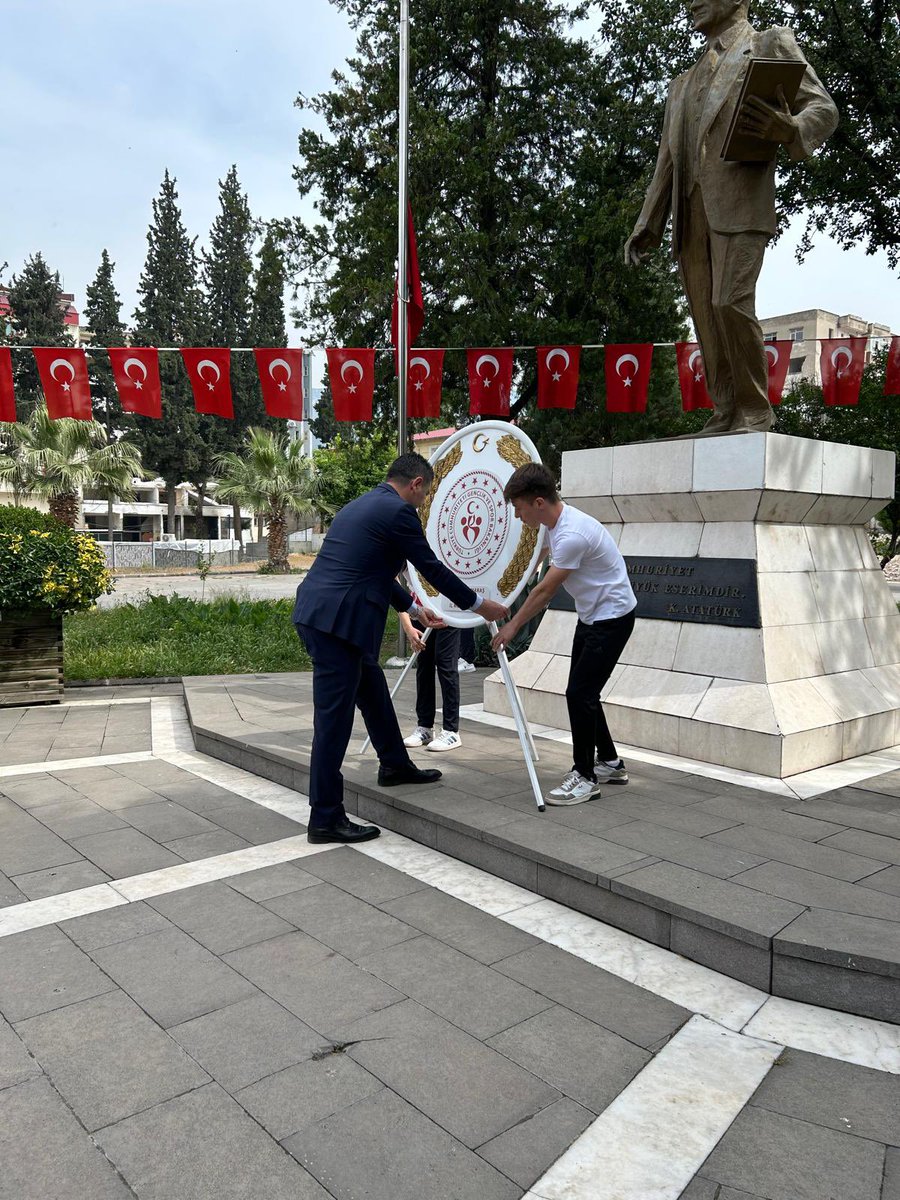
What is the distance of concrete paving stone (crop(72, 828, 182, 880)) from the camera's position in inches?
163

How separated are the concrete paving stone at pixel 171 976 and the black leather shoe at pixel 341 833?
1.04 meters

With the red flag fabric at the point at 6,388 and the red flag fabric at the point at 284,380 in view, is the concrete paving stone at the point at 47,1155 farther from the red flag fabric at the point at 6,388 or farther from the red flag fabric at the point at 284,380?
the red flag fabric at the point at 6,388

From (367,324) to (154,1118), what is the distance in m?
15.1

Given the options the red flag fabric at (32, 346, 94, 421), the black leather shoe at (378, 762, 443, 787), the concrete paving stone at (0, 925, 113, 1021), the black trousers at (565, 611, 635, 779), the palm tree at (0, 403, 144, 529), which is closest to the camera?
the concrete paving stone at (0, 925, 113, 1021)

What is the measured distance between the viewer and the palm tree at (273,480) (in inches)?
1405

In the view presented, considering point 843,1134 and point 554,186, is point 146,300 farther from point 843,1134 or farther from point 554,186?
point 843,1134

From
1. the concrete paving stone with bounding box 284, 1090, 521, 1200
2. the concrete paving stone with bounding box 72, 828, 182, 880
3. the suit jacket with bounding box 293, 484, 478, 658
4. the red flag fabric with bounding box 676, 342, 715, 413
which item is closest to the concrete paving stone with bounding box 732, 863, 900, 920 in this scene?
the concrete paving stone with bounding box 284, 1090, 521, 1200

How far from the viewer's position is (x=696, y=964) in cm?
319

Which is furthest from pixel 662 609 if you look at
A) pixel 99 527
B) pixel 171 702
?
pixel 99 527

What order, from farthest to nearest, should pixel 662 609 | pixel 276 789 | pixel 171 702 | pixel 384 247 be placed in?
pixel 384 247, pixel 171 702, pixel 662 609, pixel 276 789

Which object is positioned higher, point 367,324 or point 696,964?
point 367,324

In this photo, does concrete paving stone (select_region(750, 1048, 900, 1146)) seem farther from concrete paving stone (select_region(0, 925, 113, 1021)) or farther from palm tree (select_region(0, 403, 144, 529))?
palm tree (select_region(0, 403, 144, 529))

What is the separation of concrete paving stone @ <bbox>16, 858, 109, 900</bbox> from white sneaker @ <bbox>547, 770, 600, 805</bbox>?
2194mm

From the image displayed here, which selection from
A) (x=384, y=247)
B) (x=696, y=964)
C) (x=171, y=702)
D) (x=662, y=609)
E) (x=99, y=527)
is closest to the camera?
(x=696, y=964)
